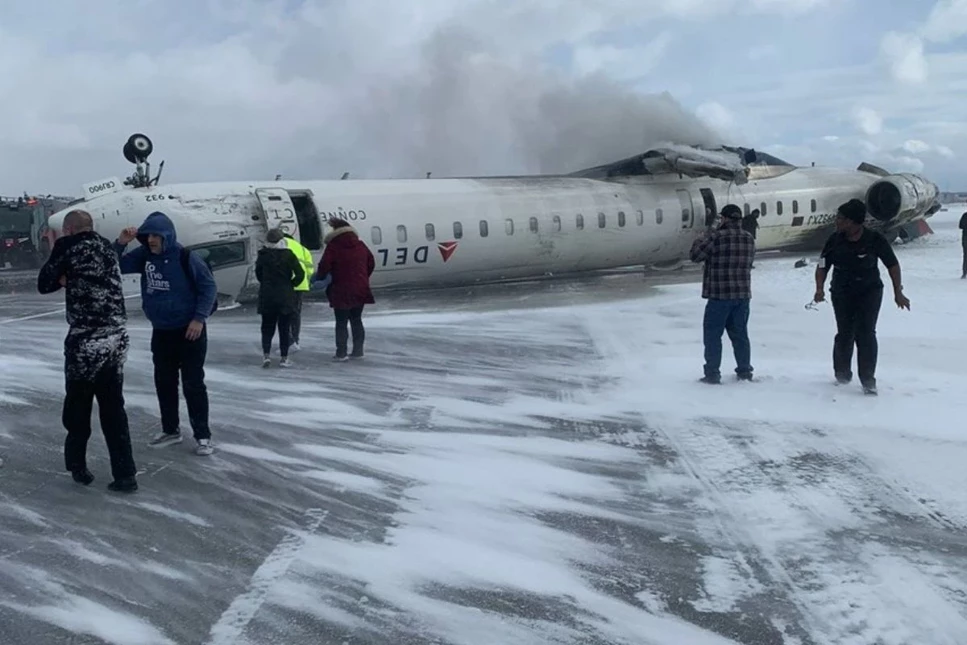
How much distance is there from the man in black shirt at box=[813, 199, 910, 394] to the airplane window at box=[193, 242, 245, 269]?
10.5 meters

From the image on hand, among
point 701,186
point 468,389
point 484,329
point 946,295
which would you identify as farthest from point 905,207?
point 468,389

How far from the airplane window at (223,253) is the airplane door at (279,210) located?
692mm

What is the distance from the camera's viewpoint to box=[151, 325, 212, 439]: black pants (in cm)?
656

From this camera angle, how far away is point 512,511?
543 centimetres

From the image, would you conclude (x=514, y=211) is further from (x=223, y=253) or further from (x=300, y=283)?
(x=300, y=283)

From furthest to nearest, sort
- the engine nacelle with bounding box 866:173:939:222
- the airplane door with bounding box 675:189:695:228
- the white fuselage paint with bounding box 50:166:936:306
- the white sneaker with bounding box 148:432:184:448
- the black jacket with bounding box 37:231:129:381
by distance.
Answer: the engine nacelle with bounding box 866:173:939:222 < the airplane door with bounding box 675:189:695:228 < the white fuselage paint with bounding box 50:166:936:306 < the white sneaker with bounding box 148:432:184:448 < the black jacket with bounding box 37:231:129:381

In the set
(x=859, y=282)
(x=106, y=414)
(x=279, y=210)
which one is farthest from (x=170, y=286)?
(x=279, y=210)

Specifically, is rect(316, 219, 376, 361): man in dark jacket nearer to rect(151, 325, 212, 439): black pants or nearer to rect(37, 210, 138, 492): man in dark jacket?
rect(151, 325, 212, 439): black pants

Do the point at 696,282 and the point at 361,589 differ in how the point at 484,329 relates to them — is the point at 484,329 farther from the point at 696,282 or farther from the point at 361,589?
the point at 361,589

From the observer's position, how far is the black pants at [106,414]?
5.67 metres

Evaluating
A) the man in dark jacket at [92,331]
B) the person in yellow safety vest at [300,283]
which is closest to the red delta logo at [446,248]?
the person in yellow safety vest at [300,283]

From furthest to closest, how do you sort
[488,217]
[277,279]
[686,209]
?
[686,209]
[488,217]
[277,279]

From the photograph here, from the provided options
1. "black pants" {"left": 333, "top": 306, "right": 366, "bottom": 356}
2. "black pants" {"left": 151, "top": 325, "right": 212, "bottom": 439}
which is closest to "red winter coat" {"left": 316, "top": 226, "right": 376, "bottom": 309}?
"black pants" {"left": 333, "top": 306, "right": 366, "bottom": 356}

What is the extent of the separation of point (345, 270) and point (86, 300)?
522cm
